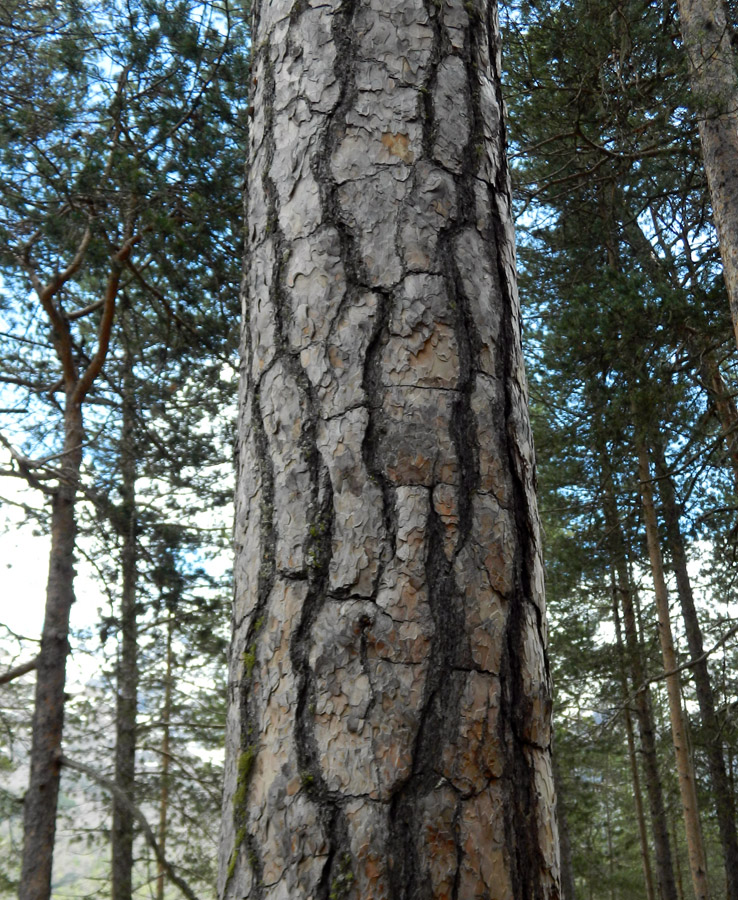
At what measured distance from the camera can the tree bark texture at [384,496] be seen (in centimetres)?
79

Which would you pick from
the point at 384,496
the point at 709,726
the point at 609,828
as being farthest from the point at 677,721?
the point at 609,828

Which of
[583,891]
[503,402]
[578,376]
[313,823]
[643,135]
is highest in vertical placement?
[643,135]

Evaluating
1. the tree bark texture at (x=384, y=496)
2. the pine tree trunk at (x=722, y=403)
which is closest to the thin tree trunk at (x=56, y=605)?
the tree bark texture at (x=384, y=496)

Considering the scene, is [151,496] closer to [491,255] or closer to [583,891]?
[491,255]

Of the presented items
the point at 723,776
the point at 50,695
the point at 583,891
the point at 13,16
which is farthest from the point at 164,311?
the point at 583,891

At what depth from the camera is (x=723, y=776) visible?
12.7m

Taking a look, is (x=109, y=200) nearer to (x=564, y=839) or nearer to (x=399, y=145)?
(x=399, y=145)

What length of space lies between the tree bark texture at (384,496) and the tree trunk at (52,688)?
17.1 feet

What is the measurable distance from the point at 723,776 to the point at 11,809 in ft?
34.1

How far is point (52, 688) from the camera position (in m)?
6.53

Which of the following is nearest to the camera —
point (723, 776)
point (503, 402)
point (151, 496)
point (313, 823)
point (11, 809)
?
point (313, 823)

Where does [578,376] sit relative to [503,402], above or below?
above

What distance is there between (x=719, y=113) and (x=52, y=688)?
269 inches

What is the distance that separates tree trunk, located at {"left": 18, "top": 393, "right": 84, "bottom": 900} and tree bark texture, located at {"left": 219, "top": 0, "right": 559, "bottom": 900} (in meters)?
5.20
